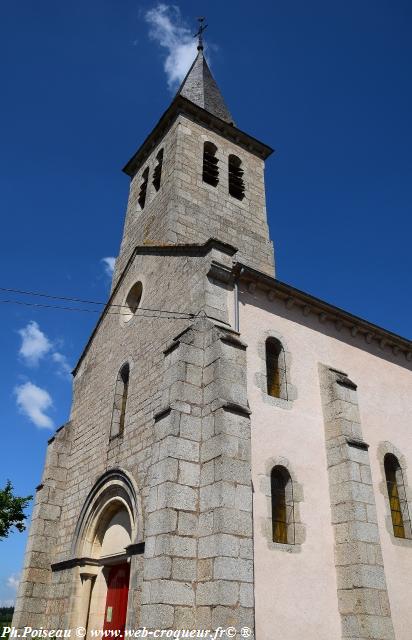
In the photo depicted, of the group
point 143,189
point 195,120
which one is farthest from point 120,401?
point 195,120

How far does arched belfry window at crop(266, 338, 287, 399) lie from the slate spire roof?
1026 centimetres

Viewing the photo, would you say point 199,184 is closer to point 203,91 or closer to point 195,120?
point 195,120

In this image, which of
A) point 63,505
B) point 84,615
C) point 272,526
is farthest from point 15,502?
point 272,526

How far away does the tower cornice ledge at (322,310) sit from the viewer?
9797 millimetres

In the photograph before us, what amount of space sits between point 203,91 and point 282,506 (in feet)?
49.6

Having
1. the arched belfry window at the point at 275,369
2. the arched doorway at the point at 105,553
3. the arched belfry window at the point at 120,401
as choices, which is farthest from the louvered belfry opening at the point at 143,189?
the arched doorway at the point at 105,553

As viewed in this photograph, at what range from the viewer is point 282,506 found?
845 cm

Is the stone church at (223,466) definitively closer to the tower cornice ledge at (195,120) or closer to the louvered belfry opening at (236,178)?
the louvered belfry opening at (236,178)

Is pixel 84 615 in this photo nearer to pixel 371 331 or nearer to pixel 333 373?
pixel 333 373

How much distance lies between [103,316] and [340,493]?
7.39 m

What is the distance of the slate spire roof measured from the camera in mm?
17797

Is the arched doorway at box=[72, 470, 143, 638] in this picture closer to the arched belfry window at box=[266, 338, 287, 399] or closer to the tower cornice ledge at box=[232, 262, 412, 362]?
the arched belfry window at box=[266, 338, 287, 399]

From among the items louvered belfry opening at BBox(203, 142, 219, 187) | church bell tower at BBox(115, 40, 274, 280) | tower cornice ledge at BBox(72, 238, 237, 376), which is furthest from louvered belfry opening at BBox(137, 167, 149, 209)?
tower cornice ledge at BBox(72, 238, 237, 376)

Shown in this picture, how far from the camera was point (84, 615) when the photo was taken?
941 cm
